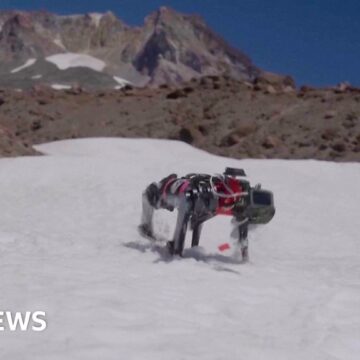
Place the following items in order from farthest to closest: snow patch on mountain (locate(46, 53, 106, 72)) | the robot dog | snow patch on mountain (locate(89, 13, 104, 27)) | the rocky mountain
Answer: snow patch on mountain (locate(89, 13, 104, 27)), the rocky mountain, snow patch on mountain (locate(46, 53, 106, 72)), the robot dog

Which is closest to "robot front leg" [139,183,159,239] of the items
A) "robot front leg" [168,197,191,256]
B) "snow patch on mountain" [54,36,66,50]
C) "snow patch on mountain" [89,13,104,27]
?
"robot front leg" [168,197,191,256]

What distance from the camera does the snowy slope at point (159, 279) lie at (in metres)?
5.03

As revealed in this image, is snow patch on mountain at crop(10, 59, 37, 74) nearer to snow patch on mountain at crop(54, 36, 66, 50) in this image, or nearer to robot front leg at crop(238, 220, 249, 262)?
snow patch on mountain at crop(54, 36, 66, 50)

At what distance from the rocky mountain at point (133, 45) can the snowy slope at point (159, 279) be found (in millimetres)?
96488

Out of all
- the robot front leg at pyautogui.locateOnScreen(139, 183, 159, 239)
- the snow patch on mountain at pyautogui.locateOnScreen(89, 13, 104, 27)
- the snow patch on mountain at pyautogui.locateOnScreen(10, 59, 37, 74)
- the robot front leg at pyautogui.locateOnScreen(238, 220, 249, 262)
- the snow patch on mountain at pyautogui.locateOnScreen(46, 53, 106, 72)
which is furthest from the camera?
the snow patch on mountain at pyautogui.locateOnScreen(89, 13, 104, 27)

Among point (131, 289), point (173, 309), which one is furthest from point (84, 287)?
point (173, 309)

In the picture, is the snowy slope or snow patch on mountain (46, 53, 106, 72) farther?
snow patch on mountain (46, 53, 106, 72)

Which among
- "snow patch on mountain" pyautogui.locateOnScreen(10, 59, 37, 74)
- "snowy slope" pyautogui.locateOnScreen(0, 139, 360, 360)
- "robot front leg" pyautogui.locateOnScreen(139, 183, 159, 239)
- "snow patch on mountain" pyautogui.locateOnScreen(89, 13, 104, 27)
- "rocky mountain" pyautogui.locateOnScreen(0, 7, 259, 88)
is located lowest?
"snowy slope" pyautogui.locateOnScreen(0, 139, 360, 360)

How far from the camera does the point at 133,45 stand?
536ft

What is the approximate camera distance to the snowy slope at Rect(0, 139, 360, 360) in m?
5.03

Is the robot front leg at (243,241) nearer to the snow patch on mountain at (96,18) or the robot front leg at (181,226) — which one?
the robot front leg at (181,226)

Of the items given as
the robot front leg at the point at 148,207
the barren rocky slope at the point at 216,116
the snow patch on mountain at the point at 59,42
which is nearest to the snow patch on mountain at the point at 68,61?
the barren rocky slope at the point at 216,116

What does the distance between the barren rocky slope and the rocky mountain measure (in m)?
66.8

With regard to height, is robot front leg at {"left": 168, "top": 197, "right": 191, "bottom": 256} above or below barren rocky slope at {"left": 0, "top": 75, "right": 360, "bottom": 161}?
below
